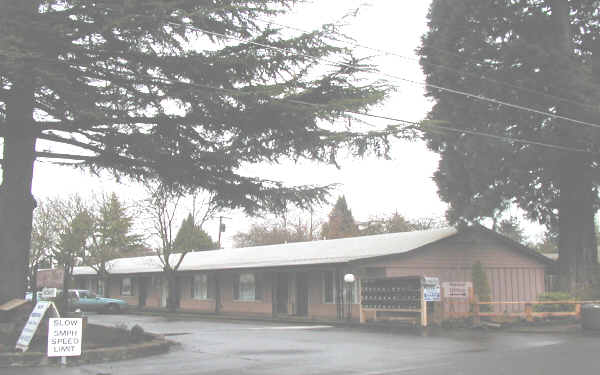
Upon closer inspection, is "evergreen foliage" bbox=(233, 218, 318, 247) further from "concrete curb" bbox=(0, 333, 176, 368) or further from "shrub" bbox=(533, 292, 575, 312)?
"concrete curb" bbox=(0, 333, 176, 368)

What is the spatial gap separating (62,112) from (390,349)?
362 inches

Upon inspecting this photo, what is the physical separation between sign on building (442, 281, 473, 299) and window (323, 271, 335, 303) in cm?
782

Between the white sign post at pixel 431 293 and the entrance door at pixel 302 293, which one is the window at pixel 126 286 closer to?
the entrance door at pixel 302 293

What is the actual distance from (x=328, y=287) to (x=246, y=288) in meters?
7.01

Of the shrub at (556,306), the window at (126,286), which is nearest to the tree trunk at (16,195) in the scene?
the shrub at (556,306)

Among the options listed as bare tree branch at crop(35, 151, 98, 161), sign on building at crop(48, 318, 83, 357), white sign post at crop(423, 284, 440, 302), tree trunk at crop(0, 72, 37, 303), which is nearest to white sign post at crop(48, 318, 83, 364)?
sign on building at crop(48, 318, 83, 357)

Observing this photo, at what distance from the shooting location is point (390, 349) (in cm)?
1436

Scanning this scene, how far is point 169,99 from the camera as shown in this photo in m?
13.7

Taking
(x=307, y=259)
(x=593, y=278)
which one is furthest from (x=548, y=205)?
(x=307, y=259)

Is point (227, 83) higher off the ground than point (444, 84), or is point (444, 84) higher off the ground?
point (444, 84)

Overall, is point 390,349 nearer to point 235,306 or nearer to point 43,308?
point 43,308

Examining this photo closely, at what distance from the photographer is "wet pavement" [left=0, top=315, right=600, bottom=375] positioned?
10.9 meters

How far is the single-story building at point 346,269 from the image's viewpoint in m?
26.3

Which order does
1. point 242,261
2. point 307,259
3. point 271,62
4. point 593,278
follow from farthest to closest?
1. point 242,261
2. point 307,259
3. point 593,278
4. point 271,62
